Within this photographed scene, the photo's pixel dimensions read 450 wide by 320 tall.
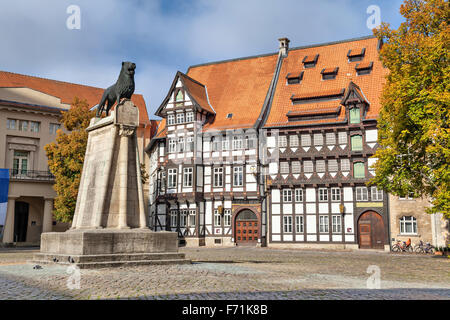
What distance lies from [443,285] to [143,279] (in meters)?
7.29

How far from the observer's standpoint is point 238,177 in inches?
1539

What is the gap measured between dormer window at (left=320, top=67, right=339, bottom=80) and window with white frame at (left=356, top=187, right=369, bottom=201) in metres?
10.5

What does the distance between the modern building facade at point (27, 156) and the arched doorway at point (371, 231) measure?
1066 inches

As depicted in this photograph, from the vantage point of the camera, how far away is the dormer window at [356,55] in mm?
39631

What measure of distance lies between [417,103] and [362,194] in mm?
14807

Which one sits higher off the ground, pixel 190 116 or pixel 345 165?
pixel 190 116

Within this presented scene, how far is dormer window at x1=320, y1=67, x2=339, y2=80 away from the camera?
3959 cm

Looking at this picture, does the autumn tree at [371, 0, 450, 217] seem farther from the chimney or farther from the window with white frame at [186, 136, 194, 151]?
the chimney

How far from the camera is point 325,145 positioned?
119 feet

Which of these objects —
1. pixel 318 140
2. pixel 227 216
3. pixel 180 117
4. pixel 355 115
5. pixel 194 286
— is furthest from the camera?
pixel 180 117

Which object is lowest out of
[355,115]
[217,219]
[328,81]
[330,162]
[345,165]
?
[217,219]

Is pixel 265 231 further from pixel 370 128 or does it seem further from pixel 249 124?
pixel 370 128

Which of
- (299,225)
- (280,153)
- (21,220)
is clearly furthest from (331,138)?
(21,220)

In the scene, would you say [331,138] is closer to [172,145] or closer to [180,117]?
[180,117]
